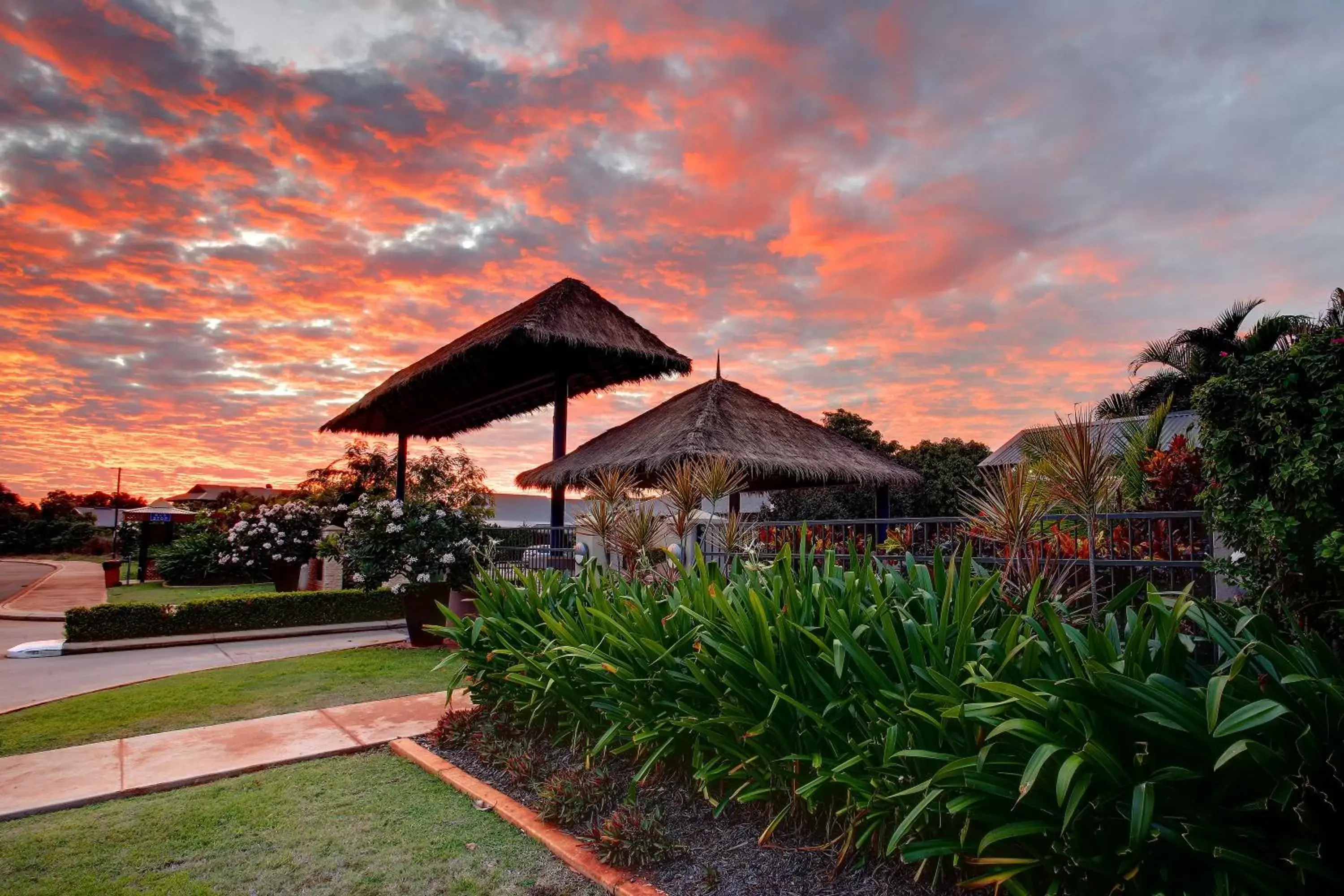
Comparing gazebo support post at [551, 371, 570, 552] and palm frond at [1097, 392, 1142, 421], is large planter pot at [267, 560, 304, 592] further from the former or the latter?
palm frond at [1097, 392, 1142, 421]

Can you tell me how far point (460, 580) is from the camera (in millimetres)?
10203

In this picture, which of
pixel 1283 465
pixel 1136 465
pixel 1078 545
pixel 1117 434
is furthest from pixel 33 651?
pixel 1117 434

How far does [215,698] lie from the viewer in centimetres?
688

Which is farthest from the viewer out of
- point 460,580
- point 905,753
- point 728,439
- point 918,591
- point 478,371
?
point 478,371

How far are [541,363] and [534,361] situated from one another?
0.16m

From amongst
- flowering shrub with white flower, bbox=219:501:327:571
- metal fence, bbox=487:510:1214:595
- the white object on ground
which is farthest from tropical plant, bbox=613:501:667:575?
flowering shrub with white flower, bbox=219:501:327:571

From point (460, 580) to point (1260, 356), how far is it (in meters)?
9.17

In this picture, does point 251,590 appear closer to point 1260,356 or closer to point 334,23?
point 334,23

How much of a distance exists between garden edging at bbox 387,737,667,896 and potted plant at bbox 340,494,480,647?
17.0ft

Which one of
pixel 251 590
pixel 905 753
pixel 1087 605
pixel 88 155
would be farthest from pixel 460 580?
pixel 251 590

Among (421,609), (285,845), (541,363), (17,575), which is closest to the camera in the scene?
(285,845)

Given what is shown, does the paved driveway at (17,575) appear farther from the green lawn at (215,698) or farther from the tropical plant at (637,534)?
the tropical plant at (637,534)

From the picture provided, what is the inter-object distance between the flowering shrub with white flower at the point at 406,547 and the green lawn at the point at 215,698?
1.33m

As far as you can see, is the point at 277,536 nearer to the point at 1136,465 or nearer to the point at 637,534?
the point at 637,534
